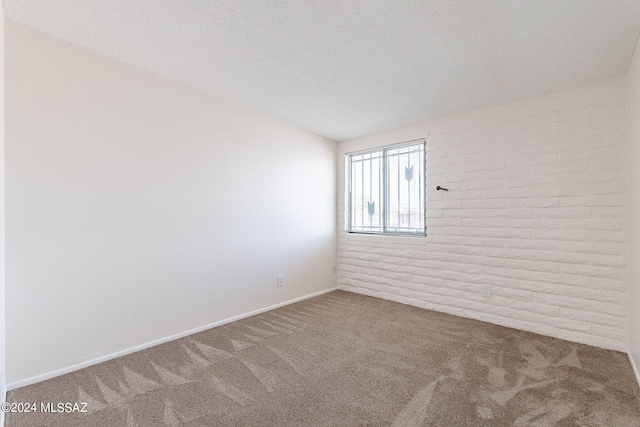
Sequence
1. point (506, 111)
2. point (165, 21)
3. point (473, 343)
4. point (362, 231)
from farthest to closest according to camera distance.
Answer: point (362, 231)
point (506, 111)
point (473, 343)
point (165, 21)

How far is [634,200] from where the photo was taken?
6.75 feet

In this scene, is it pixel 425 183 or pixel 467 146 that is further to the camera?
pixel 425 183

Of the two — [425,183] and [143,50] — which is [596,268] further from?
[143,50]

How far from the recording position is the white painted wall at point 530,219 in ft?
7.99

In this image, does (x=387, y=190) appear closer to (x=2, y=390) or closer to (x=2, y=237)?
(x=2, y=237)

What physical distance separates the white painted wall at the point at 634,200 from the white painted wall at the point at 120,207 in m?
3.06

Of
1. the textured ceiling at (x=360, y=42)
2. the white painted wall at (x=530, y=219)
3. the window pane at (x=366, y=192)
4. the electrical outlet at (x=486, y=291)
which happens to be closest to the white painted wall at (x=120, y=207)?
the textured ceiling at (x=360, y=42)

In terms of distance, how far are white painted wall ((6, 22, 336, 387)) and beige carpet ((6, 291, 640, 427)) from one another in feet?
1.01

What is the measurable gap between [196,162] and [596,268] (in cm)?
363

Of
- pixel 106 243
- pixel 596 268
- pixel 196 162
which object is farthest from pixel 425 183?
pixel 106 243

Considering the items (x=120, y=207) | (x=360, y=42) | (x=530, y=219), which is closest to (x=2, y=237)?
(x=120, y=207)

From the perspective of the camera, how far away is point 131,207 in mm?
2346

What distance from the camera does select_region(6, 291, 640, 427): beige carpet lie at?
1597 mm

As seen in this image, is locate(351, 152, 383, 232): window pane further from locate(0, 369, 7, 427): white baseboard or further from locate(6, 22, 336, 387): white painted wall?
locate(0, 369, 7, 427): white baseboard
